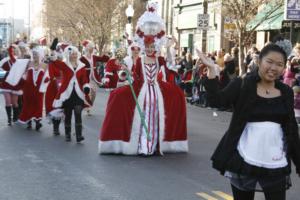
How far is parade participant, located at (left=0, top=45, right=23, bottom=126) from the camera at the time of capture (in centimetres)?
1362

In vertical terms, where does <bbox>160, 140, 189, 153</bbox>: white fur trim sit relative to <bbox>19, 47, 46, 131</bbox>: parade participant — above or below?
below

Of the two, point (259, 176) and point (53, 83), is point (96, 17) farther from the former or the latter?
Answer: point (259, 176)

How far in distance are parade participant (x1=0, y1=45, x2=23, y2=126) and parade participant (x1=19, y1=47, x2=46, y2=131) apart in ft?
1.48

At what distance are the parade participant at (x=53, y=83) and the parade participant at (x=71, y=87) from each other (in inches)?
10.1

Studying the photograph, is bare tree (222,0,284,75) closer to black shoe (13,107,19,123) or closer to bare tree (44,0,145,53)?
black shoe (13,107,19,123)

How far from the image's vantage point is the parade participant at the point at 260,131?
444 cm

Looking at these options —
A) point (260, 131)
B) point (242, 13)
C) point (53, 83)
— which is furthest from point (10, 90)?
point (242, 13)

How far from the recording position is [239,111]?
14.8ft

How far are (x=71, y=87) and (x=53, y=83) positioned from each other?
5.38ft

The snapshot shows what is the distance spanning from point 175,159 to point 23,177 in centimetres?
255

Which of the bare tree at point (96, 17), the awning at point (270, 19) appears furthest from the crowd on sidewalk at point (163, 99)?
the bare tree at point (96, 17)

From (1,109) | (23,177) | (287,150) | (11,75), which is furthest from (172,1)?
(287,150)

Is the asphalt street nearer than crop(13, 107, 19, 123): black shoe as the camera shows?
Yes

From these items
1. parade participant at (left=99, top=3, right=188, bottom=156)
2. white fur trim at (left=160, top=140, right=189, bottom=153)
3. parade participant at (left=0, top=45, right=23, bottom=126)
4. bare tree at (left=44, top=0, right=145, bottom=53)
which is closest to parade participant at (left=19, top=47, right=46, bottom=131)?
parade participant at (left=0, top=45, right=23, bottom=126)
